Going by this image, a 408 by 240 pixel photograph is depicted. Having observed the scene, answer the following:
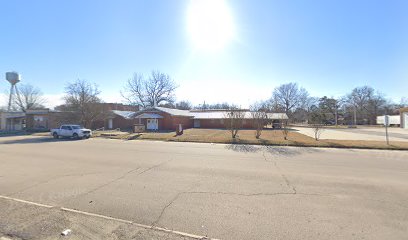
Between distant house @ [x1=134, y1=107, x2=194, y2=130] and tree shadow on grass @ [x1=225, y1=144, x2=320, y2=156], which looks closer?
tree shadow on grass @ [x1=225, y1=144, x2=320, y2=156]

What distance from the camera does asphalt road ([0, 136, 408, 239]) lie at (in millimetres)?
4195

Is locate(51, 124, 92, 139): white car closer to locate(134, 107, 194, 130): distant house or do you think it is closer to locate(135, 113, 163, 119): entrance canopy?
locate(135, 113, 163, 119): entrance canopy

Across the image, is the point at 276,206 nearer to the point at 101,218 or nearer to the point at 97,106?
the point at 101,218

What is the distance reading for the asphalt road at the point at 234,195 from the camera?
420 cm

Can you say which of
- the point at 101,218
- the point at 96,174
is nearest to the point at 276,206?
the point at 101,218

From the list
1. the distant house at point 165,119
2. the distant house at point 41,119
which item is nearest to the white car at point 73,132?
the distant house at point 165,119

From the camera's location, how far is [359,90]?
80.8 meters

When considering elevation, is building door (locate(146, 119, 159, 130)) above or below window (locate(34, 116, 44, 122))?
below

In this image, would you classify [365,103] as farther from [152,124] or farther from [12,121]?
[12,121]

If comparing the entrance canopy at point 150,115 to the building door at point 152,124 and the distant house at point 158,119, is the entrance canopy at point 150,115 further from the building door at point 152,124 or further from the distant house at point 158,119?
the building door at point 152,124

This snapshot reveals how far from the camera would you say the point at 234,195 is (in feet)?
19.5

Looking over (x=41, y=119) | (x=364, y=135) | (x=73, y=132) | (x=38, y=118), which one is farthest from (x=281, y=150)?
(x=38, y=118)

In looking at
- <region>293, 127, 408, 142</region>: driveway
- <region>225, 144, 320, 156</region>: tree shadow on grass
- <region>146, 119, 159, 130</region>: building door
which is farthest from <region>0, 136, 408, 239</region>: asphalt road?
<region>146, 119, 159, 130</region>: building door

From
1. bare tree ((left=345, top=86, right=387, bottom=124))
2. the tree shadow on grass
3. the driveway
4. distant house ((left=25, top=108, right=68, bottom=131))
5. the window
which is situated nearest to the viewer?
the tree shadow on grass
